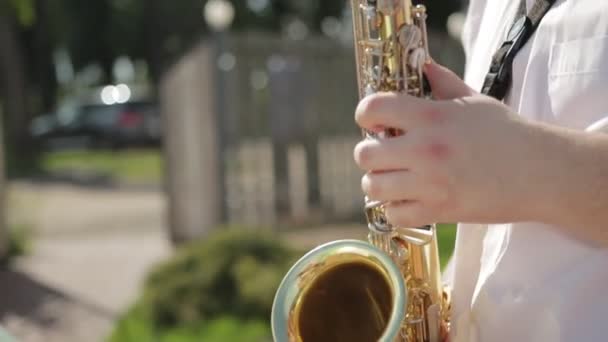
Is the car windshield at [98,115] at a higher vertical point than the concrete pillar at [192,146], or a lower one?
lower

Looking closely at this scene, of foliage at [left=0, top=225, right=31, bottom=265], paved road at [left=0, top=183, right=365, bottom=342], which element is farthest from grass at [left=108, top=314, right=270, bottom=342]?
foliage at [left=0, top=225, right=31, bottom=265]

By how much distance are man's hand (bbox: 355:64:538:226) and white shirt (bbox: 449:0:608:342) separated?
13cm

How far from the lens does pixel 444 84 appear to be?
1340mm

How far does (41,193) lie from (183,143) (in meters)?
7.52

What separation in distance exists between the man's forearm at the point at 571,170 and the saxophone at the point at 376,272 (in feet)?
1.12

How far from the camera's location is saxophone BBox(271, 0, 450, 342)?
4.91ft

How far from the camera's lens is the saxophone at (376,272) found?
1498 millimetres

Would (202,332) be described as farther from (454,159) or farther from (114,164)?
(114,164)

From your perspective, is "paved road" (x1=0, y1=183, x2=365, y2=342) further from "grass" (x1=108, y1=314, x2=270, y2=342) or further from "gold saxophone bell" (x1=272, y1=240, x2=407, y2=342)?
"gold saxophone bell" (x1=272, y1=240, x2=407, y2=342)

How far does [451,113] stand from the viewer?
46.0 inches

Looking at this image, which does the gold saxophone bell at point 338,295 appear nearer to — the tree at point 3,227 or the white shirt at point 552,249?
the white shirt at point 552,249

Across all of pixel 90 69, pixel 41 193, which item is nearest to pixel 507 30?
pixel 41 193

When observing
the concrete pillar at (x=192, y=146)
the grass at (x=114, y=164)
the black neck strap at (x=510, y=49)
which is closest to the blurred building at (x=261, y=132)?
the concrete pillar at (x=192, y=146)

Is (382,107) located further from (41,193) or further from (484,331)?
(41,193)
